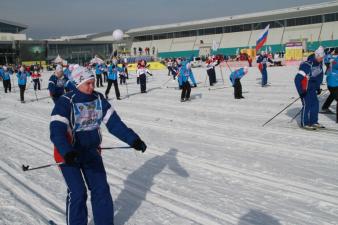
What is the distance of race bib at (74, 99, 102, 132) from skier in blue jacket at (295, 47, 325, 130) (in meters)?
5.52

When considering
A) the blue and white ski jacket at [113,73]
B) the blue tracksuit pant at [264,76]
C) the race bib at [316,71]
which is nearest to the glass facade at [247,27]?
the blue tracksuit pant at [264,76]

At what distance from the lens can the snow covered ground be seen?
4.47m

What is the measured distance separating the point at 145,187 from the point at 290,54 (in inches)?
1233

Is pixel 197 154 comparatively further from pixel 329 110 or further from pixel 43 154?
pixel 329 110

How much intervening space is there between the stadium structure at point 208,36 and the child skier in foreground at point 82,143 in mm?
46722

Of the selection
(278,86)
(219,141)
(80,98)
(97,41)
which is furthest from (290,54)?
(97,41)

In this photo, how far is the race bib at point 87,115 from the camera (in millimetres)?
3574

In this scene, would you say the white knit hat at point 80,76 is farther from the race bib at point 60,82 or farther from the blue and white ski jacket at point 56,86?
the race bib at point 60,82

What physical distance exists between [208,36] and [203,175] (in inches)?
2708

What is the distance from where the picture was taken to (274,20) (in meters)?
63.4

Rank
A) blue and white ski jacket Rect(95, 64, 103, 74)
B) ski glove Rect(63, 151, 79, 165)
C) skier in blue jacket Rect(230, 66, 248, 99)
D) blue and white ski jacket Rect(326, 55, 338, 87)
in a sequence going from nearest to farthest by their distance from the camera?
ski glove Rect(63, 151, 79, 165) → blue and white ski jacket Rect(326, 55, 338, 87) → skier in blue jacket Rect(230, 66, 248, 99) → blue and white ski jacket Rect(95, 64, 103, 74)

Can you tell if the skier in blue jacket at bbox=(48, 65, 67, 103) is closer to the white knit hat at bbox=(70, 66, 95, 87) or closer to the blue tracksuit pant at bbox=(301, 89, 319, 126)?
the blue tracksuit pant at bbox=(301, 89, 319, 126)

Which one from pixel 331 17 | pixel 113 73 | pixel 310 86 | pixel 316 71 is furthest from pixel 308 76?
pixel 331 17

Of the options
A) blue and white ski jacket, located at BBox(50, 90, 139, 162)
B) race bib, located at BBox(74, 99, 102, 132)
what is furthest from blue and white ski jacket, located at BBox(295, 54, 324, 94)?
race bib, located at BBox(74, 99, 102, 132)
